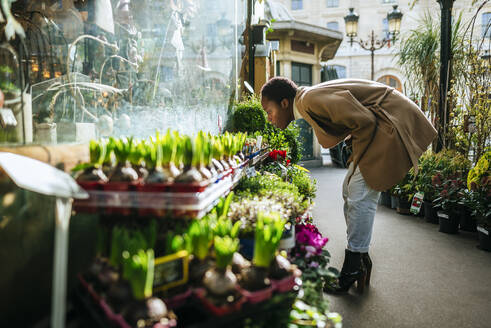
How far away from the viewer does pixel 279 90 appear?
9.26ft

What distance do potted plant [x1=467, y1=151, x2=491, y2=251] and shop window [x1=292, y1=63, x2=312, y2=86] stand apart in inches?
308

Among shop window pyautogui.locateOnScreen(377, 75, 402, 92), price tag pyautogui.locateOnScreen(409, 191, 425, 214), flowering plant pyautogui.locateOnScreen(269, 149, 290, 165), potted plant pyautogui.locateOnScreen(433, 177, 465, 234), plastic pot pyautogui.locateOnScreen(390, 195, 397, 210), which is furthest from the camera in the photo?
shop window pyautogui.locateOnScreen(377, 75, 402, 92)

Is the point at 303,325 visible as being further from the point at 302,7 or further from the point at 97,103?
the point at 302,7

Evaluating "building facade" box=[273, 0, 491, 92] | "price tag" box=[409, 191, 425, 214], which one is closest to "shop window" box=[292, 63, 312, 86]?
"price tag" box=[409, 191, 425, 214]

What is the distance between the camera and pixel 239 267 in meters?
1.44

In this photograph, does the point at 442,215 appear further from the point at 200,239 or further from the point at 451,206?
the point at 200,239

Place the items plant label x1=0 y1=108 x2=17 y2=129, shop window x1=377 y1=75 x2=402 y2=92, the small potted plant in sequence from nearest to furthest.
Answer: the small potted plant → plant label x1=0 y1=108 x2=17 y2=129 → shop window x1=377 y1=75 x2=402 y2=92

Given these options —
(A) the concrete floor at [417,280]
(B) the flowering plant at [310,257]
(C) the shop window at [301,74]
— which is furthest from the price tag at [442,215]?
(C) the shop window at [301,74]

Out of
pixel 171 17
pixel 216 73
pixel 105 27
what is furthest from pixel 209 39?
pixel 105 27

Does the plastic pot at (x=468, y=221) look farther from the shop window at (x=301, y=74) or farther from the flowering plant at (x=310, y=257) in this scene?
the shop window at (x=301, y=74)

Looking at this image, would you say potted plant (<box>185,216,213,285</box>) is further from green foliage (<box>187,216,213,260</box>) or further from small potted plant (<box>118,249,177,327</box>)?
small potted plant (<box>118,249,177,327</box>)

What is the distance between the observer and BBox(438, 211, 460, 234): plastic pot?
169 inches

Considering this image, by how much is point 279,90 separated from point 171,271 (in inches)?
73.0

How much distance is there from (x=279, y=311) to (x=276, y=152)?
2.82 metres
